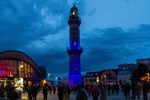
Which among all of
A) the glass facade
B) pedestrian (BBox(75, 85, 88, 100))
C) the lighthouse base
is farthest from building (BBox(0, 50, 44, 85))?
pedestrian (BBox(75, 85, 88, 100))

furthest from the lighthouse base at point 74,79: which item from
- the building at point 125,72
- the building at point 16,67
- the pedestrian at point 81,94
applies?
the pedestrian at point 81,94

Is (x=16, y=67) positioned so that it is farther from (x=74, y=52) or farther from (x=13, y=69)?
(x=74, y=52)

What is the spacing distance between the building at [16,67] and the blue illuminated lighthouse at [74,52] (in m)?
10.2

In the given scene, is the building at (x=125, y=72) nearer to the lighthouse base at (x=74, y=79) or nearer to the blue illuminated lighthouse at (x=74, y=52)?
the blue illuminated lighthouse at (x=74, y=52)

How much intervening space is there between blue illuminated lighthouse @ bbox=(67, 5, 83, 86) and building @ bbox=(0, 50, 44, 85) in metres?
10.2

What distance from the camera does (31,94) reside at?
31328 millimetres

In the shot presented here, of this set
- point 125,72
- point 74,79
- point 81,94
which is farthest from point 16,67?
point 81,94

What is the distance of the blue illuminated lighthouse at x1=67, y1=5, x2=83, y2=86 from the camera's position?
3558 inches

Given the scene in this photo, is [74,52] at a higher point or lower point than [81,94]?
higher

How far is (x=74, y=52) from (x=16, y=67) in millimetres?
15332

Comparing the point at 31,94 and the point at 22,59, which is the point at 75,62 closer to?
the point at 22,59

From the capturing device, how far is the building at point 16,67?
83.2 meters

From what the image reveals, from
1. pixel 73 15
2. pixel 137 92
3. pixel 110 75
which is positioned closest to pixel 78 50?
pixel 73 15

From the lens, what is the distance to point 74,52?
9169 centimetres
